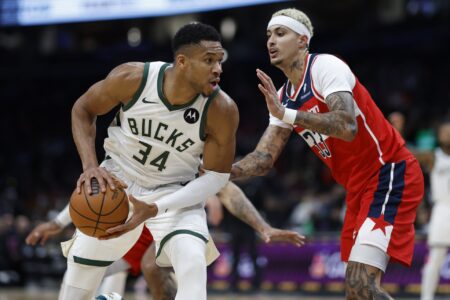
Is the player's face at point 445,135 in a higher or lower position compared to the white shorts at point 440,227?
higher

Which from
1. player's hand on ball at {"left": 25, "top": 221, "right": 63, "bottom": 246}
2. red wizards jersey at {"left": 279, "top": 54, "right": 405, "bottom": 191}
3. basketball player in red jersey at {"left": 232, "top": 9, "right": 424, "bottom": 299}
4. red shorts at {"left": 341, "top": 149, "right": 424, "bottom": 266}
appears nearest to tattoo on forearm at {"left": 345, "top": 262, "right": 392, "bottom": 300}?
Answer: basketball player in red jersey at {"left": 232, "top": 9, "right": 424, "bottom": 299}

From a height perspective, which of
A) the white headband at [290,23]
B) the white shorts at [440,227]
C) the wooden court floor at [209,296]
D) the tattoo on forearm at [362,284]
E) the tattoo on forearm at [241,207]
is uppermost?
the white headband at [290,23]

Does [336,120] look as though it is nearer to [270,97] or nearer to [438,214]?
[270,97]

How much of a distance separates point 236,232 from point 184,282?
7.49m

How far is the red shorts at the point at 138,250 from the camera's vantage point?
6.11 meters

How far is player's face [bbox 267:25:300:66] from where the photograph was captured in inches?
208

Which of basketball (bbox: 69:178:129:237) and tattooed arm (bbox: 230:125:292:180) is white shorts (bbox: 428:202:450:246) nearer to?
tattooed arm (bbox: 230:125:292:180)

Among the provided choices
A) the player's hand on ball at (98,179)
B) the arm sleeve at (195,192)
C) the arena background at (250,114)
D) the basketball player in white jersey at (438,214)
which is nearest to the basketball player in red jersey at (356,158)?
the arm sleeve at (195,192)

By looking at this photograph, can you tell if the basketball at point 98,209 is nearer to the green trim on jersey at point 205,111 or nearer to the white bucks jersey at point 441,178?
the green trim on jersey at point 205,111

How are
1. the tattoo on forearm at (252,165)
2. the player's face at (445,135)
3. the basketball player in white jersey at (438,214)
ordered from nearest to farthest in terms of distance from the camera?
the tattoo on forearm at (252,165)
the basketball player in white jersey at (438,214)
the player's face at (445,135)

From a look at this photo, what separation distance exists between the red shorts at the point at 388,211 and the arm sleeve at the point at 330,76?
0.62m

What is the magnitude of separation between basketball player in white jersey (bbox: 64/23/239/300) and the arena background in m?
6.37

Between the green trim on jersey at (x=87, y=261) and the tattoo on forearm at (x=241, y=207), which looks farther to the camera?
the tattoo on forearm at (x=241, y=207)

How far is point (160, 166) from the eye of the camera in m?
5.09
